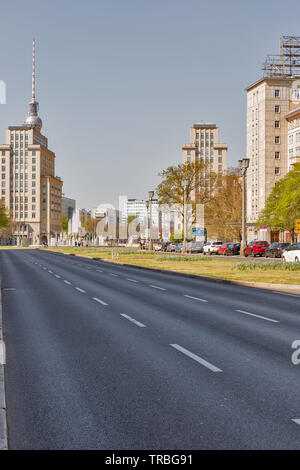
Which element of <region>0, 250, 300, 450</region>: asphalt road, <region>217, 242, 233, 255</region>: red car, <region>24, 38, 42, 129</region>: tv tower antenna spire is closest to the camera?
<region>0, 250, 300, 450</region>: asphalt road

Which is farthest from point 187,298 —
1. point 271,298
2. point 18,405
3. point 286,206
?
point 286,206

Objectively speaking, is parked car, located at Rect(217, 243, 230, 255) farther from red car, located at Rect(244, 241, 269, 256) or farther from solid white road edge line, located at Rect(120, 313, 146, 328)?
solid white road edge line, located at Rect(120, 313, 146, 328)

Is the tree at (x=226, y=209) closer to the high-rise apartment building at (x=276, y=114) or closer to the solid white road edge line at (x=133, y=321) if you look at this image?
the high-rise apartment building at (x=276, y=114)

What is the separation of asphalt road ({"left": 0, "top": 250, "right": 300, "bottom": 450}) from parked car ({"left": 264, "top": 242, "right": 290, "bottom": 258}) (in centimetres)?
3464

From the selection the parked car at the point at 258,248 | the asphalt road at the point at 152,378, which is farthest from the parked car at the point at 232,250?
the asphalt road at the point at 152,378

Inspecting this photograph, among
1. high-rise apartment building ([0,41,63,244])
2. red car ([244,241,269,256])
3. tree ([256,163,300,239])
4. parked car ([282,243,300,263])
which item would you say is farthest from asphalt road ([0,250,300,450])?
high-rise apartment building ([0,41,63,244])

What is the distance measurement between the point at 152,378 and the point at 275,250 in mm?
42641

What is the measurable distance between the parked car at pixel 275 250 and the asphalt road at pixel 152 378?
114 feet

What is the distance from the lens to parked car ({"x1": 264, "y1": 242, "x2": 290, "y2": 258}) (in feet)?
153

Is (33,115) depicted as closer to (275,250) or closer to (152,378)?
Result: (275,250)

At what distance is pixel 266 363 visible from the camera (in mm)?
7133

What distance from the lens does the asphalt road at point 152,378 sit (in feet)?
14.6

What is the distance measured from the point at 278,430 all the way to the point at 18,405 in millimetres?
2777
